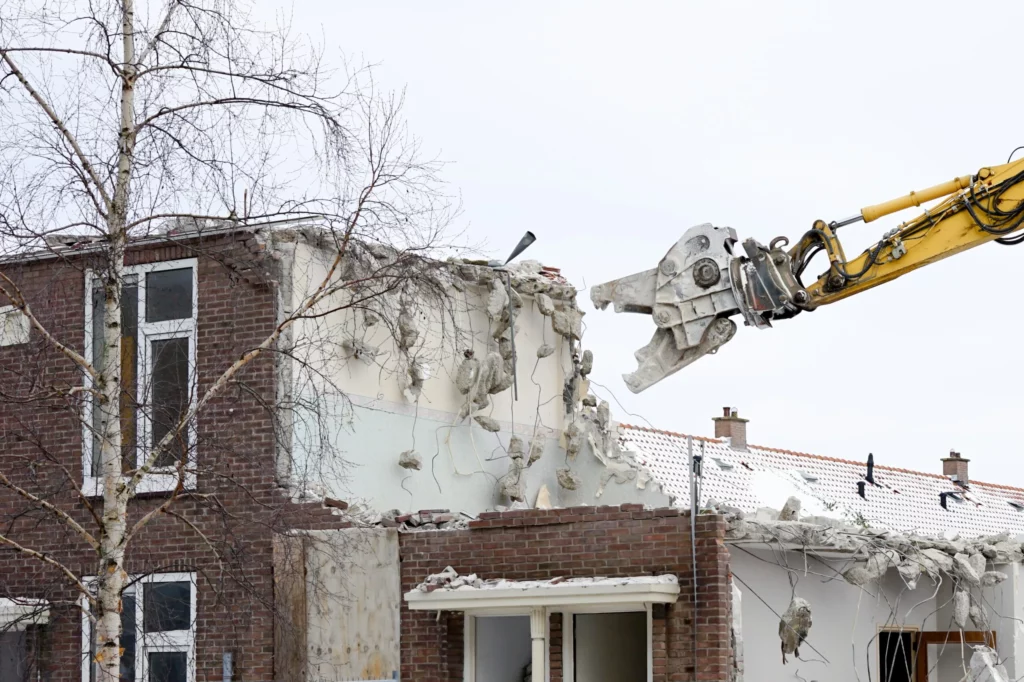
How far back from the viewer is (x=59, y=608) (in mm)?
15750

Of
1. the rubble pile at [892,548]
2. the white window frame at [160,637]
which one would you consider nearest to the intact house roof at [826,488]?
the rubble pile at [892,548]

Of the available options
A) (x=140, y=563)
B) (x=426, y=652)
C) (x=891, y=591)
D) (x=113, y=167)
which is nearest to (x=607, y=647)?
(x=426, y=652)

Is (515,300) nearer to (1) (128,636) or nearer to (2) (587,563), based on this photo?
(2) (587,563)

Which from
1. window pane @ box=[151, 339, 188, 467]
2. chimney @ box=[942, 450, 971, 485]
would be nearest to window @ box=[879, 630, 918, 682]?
window pane @ box=[151, 339, 188, 467]

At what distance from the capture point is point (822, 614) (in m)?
15.1

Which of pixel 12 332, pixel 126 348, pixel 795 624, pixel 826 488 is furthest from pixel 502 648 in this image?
pixel 826 488

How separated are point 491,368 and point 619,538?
480cm

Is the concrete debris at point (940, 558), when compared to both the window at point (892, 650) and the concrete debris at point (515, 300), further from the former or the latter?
the concrete debris at point (515, 300)

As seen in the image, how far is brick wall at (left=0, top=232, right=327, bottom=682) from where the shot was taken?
A: 15.0 m

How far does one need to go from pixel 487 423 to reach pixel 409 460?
4.74 feet

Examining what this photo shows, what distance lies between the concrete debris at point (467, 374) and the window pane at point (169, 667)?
170 inches

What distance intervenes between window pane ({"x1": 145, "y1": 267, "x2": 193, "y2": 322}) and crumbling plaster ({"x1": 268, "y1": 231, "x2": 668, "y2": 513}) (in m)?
1.05

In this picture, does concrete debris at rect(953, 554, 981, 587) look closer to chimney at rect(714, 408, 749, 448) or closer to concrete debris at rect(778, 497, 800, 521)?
concrete debris at rect(778, 497, 800, 521)

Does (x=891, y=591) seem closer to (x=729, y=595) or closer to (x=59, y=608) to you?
(x=729, y=595)
